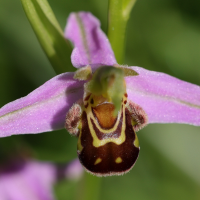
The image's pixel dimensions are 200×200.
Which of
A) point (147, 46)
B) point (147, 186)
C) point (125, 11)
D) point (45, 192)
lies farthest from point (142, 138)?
point (125, 11)

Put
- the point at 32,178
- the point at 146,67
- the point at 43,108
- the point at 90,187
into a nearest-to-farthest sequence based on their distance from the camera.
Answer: the point at 43,108 < the point at 90,187 < the point at 32,178 < the point at 146,67

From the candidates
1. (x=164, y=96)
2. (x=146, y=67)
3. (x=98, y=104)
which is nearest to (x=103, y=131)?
(x=98, y=104)

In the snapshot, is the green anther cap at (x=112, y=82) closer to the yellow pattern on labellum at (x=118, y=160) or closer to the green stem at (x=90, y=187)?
the yellow pattern on labellum at (x=118, y=160)

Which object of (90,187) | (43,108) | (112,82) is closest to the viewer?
(112,82)

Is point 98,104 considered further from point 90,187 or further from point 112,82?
point 90,187

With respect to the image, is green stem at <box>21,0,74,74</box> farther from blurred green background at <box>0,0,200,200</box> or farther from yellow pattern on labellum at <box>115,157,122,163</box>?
blurred green background at <box>0,0,200,200</box>

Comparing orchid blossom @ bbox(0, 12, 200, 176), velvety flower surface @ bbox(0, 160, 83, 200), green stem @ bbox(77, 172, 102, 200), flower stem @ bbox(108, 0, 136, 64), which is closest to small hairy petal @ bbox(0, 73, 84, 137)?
orchid blossom @ bbox(0, 12, 200, 176)

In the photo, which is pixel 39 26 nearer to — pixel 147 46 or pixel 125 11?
pixel 125 11
